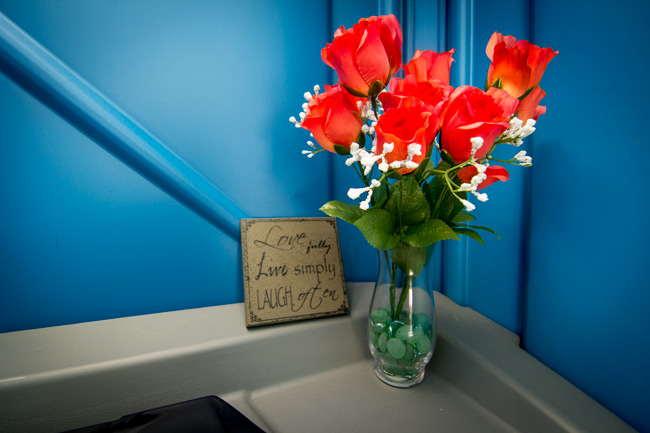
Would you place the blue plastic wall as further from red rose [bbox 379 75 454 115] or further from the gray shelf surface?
red rose [bbox 379 75 454 115]

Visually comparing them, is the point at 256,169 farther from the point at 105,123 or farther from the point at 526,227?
the point at 526,227

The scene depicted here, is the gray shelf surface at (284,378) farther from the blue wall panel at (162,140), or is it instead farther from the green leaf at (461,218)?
the green leaf at (461,218)

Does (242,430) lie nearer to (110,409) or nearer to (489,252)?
(110,409)

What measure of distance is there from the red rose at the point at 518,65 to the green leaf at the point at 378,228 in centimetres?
21

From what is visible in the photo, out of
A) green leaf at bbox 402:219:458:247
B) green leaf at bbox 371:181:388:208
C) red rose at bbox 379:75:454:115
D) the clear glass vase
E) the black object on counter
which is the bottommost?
the black object on counter

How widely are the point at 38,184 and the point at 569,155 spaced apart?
826 millimetres

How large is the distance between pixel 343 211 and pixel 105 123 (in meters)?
0.46

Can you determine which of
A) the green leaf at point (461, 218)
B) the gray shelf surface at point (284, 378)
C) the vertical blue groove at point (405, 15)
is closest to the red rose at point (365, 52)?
the green leaf at point (461, 218)

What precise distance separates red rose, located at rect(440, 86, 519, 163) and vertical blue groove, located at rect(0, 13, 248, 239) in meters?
0.47

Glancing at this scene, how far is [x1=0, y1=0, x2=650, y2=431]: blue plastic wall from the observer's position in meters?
0.40

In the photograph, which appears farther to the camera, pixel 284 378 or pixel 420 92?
pixel 284 378

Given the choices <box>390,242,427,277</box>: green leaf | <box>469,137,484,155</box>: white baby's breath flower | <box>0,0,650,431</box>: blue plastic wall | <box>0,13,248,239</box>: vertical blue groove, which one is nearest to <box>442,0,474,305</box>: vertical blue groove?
<box>0,0,650,431</box>: blue plastic wall

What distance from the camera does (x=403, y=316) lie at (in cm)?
50

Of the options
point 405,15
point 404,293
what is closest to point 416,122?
point 404,293
